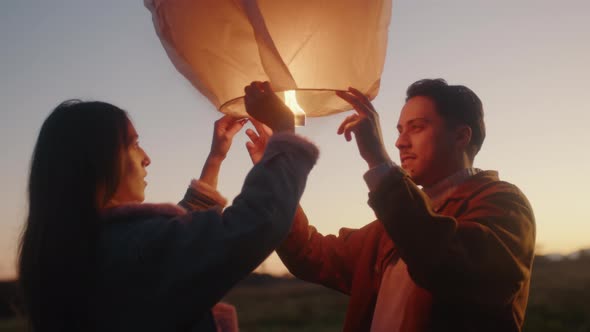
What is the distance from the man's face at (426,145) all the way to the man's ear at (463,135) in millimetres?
23

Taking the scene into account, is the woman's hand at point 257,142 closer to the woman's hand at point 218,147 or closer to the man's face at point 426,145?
the woman's hand at point 218,147

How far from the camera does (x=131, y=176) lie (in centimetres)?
153

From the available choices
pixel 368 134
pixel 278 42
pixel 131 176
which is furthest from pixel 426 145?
pixel 131 176

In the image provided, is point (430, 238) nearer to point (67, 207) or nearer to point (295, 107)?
point (295, 107)

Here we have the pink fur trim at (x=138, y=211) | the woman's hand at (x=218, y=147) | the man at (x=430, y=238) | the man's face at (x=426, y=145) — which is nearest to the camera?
the pink fur trim at (x=138, y=211)

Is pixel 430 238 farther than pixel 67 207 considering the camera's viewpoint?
Yes

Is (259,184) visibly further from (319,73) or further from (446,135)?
(446,135)

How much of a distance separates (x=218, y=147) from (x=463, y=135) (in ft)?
3.29

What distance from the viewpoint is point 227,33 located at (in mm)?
1533

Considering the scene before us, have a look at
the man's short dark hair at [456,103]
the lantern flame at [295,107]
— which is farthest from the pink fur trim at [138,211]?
the man's short dark hair at [456,103]

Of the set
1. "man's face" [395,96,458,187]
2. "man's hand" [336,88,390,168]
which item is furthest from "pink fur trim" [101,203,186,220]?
"man's face" [395,96,458,187]

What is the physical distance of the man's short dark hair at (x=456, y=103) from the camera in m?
2.24

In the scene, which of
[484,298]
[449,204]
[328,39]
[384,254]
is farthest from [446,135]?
[328,39]

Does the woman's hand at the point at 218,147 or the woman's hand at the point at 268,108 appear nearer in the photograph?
the woman's hand at the point at 268,108
